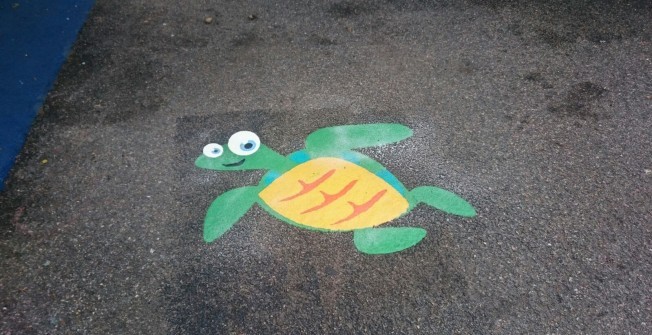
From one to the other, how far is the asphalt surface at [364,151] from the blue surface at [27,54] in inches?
5.7

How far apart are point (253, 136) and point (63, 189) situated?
1271 mm

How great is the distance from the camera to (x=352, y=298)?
8.05 ft

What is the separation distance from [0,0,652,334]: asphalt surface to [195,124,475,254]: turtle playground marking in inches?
2.8

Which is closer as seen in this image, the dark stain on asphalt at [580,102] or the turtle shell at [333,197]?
the turtle shell at [333,197]

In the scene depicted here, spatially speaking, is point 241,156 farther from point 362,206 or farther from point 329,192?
point 362,206

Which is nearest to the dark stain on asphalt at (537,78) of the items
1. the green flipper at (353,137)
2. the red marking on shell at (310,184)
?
the green flipper at (353,137)

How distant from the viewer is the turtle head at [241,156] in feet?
10.2

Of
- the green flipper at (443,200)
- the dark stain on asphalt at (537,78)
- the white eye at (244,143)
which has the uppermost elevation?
the dark stain on asphalt at (537,78)

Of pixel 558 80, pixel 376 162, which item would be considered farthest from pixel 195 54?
pixel 558 80

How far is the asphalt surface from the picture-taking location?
2.44 m

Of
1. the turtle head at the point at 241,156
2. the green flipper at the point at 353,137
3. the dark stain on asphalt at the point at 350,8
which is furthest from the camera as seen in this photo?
the dark stain on asphalt at the point at 350,8

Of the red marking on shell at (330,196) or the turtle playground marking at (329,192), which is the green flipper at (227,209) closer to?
the turtle playground marking at (329,192)

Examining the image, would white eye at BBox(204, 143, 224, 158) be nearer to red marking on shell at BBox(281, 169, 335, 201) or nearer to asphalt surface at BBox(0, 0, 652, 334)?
asphalt surface at BBox(0, 0, 652, 334)

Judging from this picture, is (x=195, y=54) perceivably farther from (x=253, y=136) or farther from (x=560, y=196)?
(x=560, y=196)
